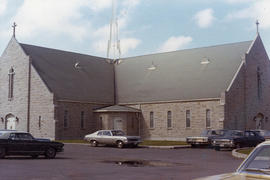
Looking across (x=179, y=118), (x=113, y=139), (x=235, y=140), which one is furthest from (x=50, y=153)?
(x=179, y=118)

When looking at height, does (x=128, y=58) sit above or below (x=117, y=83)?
above

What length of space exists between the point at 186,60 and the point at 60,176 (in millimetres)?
37087

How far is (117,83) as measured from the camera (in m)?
53.7

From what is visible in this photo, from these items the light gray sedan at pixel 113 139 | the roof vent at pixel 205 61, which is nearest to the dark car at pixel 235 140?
the light gray sedan at pixel 113 139

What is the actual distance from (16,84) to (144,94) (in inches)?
576

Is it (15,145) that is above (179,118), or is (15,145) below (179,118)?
below

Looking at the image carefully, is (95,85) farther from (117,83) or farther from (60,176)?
(60,176)

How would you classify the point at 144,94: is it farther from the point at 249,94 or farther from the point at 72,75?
the point at 249,94

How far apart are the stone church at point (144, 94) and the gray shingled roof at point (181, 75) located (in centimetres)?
11

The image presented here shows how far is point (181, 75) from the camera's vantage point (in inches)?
1901

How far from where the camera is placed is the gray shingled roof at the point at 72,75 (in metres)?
46.4

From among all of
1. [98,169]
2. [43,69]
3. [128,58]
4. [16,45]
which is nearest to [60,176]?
[98,169]

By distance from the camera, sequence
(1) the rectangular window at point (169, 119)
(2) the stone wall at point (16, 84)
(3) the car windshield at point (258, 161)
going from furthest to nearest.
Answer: (2) the stone wall at point (16, 84) < (1) the rectangular window at point (169, 119) < (3) the car windshield at point (258, 161)

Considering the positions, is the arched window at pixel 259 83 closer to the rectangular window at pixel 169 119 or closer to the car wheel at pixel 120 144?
the rectangular window at pixel 169 119
